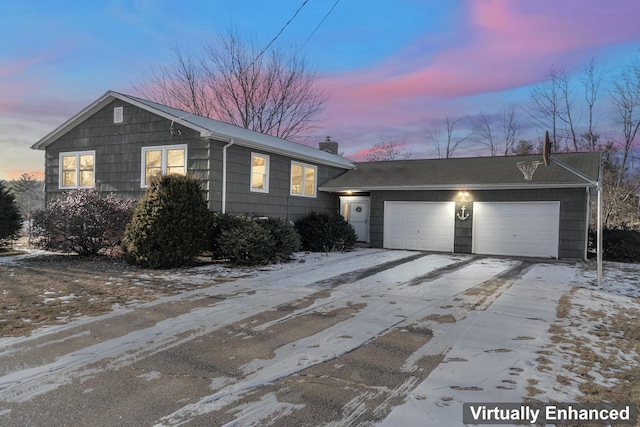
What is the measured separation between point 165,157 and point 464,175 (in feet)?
35.0

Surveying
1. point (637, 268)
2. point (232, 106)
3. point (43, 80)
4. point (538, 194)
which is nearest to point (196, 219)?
point (43, 80)

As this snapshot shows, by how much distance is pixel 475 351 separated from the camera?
4223mm

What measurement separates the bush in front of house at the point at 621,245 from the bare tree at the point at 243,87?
1886cm

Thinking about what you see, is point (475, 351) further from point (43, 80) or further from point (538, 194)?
point (43, 80)

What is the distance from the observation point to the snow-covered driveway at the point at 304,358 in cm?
296

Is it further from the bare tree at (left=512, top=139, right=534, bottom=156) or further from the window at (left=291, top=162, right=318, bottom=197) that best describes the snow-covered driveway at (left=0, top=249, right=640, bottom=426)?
the bare tree at (left=512, top=139, right=534, bottom=156)

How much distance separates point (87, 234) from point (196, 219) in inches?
131

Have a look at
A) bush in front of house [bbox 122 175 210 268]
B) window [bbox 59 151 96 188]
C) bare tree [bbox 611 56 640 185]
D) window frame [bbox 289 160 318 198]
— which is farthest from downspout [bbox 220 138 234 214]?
bare tree [bbox 611 56 640 185]

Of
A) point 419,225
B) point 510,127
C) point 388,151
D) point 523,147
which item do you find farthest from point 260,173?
point 388,151

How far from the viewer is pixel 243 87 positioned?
2708 centimetres

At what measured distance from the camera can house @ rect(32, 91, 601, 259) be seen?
12188 mm

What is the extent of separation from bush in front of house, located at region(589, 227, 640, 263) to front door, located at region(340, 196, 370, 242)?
829 centimetres

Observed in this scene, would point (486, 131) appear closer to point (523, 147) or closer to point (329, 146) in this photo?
point (523, 147)

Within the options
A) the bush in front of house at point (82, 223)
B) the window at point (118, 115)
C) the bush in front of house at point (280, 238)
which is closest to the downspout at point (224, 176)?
the bush in front of house at point (280, 238)
